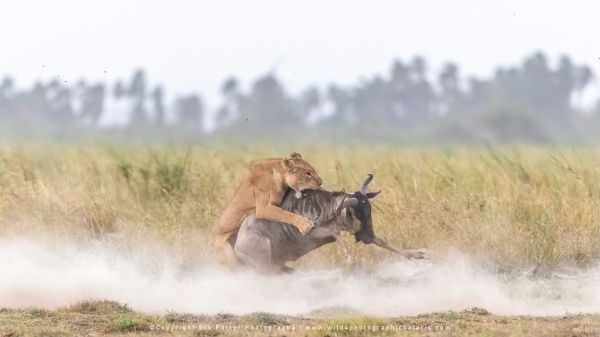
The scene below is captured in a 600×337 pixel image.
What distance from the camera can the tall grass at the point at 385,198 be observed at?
9641 millimetres

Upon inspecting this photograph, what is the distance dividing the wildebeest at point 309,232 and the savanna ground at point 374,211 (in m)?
1.00

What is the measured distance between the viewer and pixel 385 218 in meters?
10.2

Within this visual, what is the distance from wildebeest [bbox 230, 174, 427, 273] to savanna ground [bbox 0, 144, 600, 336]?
1.00 m

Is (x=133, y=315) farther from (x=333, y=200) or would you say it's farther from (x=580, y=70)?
(x=580, y=70)

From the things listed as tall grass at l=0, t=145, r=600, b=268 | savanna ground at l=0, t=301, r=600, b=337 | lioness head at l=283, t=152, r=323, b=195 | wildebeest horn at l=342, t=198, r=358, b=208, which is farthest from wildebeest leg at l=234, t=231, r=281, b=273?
tall grass at l=0, t=145, r=600, b=268

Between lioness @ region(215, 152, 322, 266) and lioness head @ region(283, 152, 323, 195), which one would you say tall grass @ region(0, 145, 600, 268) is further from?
lioness head @ region(283, 152, 323, 195)

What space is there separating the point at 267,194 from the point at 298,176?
1.10ft

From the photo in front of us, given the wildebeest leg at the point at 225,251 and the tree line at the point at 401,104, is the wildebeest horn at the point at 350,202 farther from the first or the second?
the tree line at the point at 401,104

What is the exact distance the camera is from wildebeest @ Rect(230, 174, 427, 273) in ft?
28.2

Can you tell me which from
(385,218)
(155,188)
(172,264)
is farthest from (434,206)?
(155,188)

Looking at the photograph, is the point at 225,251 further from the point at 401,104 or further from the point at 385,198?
the point at 401,104

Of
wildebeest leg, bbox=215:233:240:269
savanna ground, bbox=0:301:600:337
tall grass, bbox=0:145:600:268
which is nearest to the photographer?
savanna ground, bbox=0:301:600:337

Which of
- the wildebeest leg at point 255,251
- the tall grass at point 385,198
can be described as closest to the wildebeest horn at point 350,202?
the wildebeest leg at point 255,251

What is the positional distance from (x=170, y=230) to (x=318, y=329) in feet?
13.8
